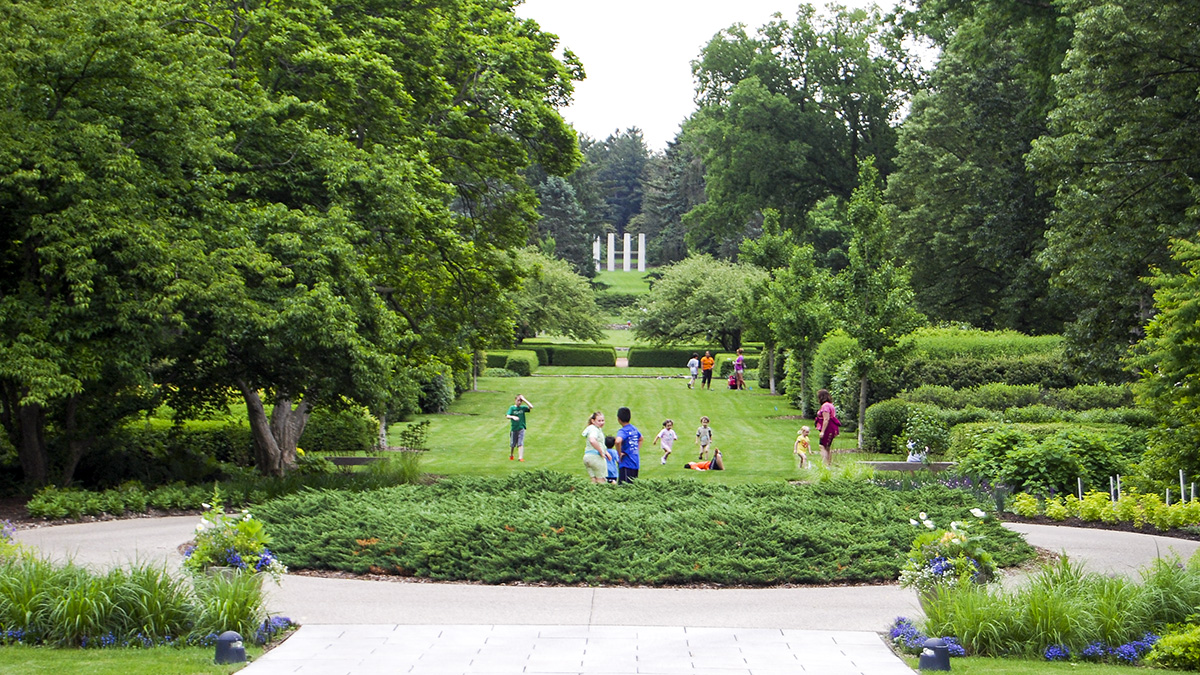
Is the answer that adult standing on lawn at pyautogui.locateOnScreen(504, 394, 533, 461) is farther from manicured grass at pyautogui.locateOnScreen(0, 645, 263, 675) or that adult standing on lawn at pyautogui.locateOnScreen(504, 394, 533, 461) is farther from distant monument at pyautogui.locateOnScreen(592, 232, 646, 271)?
distant monument at pyautogui.locateOnScreen(592, 232, 646, 271)

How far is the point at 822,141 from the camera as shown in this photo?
5394 centimetres

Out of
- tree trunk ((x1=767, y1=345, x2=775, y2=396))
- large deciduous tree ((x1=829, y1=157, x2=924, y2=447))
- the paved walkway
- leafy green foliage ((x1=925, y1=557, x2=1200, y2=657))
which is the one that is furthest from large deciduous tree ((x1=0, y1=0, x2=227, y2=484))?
tree trunk ((x1=767, y1=345, x2=775, y2=396))

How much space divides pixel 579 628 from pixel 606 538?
2.74 meters

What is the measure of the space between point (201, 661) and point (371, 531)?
4113 millimetres

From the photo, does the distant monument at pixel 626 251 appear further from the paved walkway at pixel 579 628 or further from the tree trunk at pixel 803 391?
the paved walkway at pixel 579 628

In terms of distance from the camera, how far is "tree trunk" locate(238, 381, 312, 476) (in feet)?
61.8

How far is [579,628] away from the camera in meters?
8.48

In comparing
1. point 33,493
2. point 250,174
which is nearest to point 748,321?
point 250,174

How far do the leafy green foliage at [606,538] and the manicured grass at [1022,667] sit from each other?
2884mm

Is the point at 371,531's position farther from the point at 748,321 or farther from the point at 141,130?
the point at 748,321

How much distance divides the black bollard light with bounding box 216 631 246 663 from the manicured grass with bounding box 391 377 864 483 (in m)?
12.7

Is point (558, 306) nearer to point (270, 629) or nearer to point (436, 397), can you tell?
point (436, 397)

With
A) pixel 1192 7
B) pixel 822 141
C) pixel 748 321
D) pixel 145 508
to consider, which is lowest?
pixel 145 508

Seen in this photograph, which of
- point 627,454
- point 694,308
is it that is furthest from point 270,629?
point 694,308
